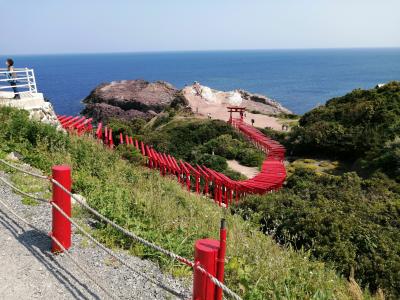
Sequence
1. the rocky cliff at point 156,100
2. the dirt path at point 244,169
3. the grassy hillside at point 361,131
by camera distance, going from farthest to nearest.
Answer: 1. the rocky cliff at point 156,100
2. the dirt path at point 244,169
3. the grassy hillside at point 361,131

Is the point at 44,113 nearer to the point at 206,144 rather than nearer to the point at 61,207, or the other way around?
the point at 206,144

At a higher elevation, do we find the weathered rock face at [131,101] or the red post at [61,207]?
the red post at [61,207]

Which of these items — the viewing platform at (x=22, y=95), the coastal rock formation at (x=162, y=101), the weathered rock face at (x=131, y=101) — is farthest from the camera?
the weathered rock face at (x=131, y=101)

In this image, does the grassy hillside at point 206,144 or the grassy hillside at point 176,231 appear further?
the grassy hillside at point 206,144

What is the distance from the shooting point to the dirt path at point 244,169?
22.4 m

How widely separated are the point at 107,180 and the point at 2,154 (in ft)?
9.68

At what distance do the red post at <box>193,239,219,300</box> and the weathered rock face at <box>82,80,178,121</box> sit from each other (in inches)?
2311

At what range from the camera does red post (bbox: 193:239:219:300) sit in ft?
13.0

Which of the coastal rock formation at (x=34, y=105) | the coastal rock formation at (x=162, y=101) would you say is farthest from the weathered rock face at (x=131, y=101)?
the coastal rock formation at (x=34, y=105)

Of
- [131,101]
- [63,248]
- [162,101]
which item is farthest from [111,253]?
[131,101]

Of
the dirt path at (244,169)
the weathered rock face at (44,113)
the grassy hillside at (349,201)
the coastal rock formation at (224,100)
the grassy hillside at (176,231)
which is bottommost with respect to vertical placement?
the coastal rock formation at (224,100)

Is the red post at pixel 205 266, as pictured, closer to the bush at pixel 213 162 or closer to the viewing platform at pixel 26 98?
the viewing platform at pixel 26 98

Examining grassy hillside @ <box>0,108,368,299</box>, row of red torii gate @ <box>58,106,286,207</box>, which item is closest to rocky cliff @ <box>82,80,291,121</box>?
row of red torii gate @ <box>58,106,286,207</box>

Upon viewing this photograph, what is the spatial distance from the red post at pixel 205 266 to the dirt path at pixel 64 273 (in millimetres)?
1315
